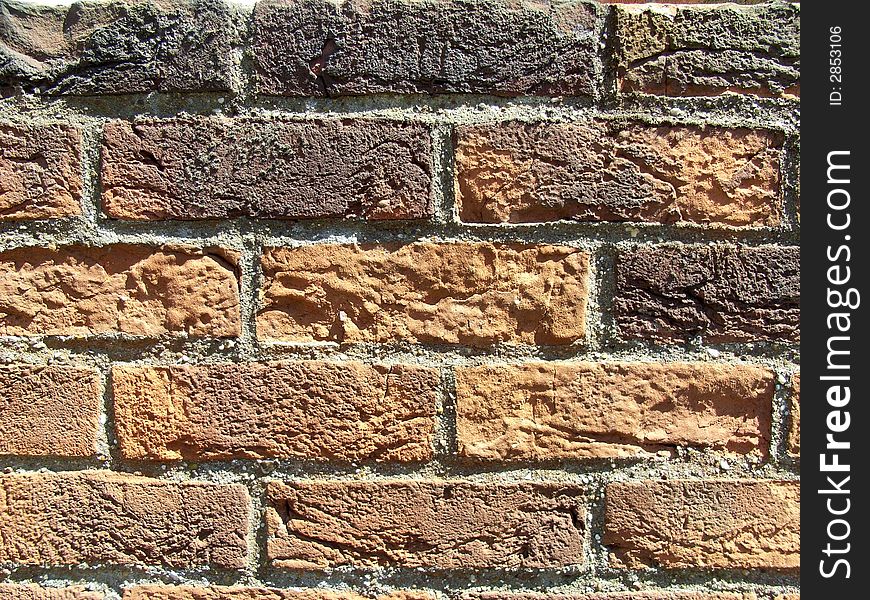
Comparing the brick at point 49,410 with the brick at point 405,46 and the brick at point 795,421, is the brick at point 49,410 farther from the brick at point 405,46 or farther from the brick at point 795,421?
the brick at point 795,421

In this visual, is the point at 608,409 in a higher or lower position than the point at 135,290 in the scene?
lower

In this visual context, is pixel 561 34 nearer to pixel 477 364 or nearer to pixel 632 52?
pixel 632 52

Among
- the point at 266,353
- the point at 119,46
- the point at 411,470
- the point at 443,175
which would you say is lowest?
the point at 411,470

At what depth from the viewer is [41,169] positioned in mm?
589

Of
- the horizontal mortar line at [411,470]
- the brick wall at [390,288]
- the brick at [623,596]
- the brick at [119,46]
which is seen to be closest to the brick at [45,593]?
the brick wall at [390,288]

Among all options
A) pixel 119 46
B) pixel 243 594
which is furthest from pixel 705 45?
pixel 243 594

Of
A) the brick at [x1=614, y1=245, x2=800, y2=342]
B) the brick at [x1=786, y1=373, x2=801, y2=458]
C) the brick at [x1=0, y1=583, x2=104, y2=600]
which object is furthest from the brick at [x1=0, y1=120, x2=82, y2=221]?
the brick at [x1=786, y1=373, x2=801, y2=458]

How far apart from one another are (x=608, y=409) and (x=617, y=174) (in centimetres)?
21

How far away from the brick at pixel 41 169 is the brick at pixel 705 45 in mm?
490

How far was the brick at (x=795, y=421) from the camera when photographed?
0.60 meters

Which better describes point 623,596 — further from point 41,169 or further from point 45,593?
point 41,169

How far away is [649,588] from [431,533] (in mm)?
205

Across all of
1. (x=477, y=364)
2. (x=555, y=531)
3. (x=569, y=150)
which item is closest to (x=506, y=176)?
(x=569, y=150)

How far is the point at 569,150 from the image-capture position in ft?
1.94
